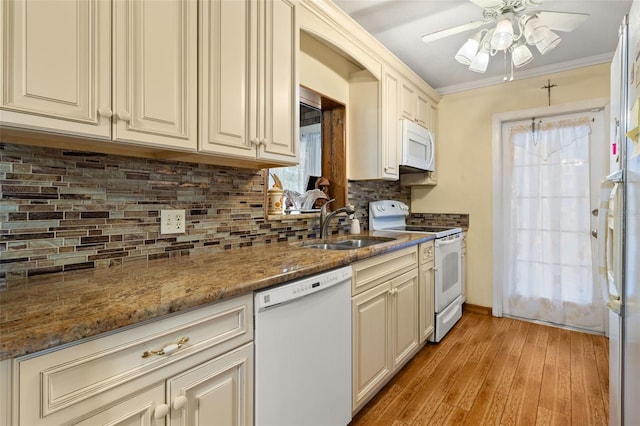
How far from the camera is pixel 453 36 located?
2.33 meters

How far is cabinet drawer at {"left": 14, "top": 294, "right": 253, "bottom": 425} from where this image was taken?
63 centimetres

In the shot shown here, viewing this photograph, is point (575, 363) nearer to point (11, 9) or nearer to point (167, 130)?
point (167, 130)

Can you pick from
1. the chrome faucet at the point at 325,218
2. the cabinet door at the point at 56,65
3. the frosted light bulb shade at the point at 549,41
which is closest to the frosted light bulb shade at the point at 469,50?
the frosted light bulb shade at the point at 549,41

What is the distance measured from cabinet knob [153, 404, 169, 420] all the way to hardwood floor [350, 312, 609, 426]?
1140 millimetres

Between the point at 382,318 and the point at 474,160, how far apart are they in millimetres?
2244

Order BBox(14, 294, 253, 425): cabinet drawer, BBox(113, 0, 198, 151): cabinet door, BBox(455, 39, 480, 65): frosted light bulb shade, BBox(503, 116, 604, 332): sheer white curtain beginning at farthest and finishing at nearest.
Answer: BBox(503, 116, 604, 332): sheer white curtain → BBox(455, 39, 480, 65): frosted light bulb shade → BBox(113, 0, 198, 151): cabinet door → BBox(14, 294, 253, 425): cabinet drawer

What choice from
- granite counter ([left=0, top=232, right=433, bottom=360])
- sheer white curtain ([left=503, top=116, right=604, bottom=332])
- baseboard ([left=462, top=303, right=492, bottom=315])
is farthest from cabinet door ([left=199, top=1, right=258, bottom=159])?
baseboard ([left=462, top=303, right=492, bottom=315])

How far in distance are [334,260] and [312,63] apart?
1.48 metres

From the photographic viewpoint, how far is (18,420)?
606 millimetres

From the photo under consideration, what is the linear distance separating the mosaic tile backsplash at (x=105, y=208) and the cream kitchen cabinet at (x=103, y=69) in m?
0.30

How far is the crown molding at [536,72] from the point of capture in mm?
2671

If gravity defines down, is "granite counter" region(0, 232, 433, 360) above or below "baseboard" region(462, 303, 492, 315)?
above

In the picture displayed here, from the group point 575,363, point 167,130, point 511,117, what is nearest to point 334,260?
point 167,130

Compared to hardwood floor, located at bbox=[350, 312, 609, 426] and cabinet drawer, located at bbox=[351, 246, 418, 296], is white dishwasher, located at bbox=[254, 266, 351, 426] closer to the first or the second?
cabinet drawer, located at bbox=[351, 246, 418, 296]
